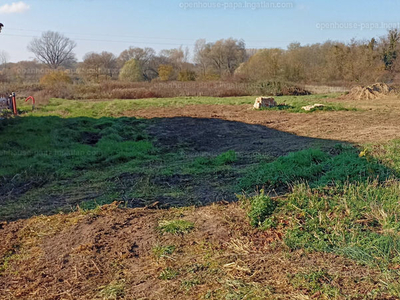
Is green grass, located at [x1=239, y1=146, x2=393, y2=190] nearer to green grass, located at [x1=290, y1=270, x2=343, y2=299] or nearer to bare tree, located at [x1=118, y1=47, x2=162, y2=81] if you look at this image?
green grass, located at [x1=290, y1=270, x2=343, y2=299]

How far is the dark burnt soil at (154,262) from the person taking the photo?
324cm

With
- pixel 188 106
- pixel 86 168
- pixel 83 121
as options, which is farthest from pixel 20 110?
pixel 86 168

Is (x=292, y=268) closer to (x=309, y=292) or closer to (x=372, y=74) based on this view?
(x=309, y=292)

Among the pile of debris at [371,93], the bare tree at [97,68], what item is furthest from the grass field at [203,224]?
the bare tree at [97,68]

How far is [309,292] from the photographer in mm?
3053

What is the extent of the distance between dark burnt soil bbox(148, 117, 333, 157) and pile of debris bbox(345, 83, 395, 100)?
33.4 ft

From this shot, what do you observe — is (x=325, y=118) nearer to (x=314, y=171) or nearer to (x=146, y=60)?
(x=314, y=171)

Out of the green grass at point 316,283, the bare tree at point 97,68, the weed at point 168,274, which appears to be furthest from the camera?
the bare tree at point 97,68

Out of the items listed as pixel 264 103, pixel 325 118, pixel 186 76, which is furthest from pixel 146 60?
pixel 325 118

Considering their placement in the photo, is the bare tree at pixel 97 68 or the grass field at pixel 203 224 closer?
the grass field at pixel 203 224

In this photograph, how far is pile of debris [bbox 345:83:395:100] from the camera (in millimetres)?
21134

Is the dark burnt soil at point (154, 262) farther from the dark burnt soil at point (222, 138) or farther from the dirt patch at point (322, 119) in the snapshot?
the dirt patch at point (322, 119)

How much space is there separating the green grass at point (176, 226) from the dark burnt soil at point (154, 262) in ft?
0.24

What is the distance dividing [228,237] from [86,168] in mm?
5239
